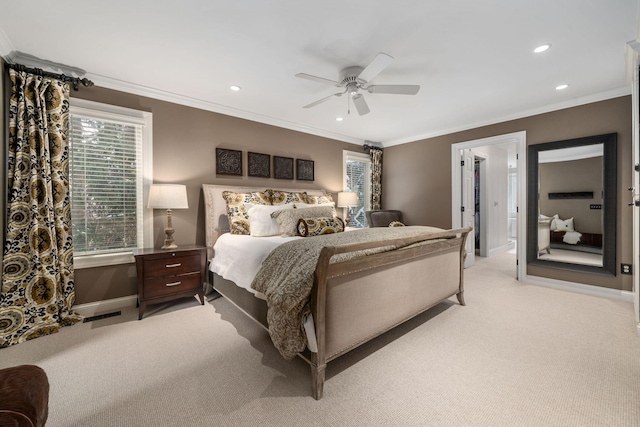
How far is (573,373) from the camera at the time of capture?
5.98 ft

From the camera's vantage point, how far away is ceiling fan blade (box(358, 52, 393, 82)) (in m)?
2.01

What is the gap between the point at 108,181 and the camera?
2.96 metres

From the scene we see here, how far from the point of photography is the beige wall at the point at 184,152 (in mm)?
2914

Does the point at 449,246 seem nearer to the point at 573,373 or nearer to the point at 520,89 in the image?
the point at 573,373

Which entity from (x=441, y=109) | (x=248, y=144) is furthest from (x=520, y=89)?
(x=248, y=144)

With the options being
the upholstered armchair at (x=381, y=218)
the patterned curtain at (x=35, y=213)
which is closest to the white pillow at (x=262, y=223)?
the patterned curtain at (x=35, y=213)

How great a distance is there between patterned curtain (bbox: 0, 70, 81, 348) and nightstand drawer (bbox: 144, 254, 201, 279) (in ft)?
2.57

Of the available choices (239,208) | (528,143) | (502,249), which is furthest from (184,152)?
(502,249)

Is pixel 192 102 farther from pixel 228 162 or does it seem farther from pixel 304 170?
pixel 304 170

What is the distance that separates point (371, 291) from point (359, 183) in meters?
3.99

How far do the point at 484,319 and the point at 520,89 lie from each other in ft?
8.99

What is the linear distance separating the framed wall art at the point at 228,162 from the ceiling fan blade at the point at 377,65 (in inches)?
85.3

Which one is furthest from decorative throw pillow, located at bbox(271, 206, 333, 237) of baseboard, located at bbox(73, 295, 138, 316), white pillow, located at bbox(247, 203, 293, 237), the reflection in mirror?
the reflection in mirror

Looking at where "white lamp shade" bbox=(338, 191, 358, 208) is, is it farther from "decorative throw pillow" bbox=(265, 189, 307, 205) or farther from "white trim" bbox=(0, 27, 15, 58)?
"white trim" bbox=(0, 27, 15, 58)
